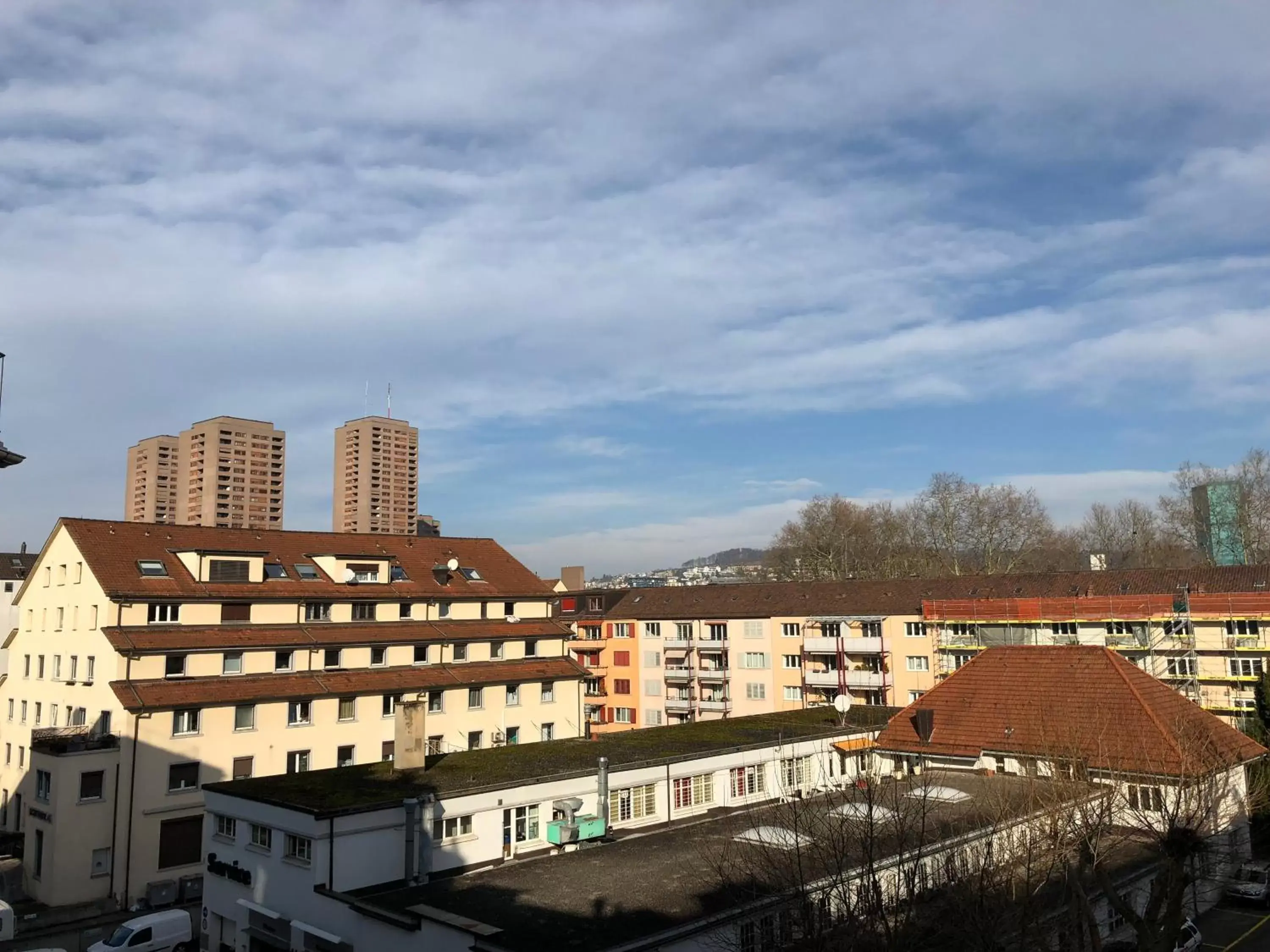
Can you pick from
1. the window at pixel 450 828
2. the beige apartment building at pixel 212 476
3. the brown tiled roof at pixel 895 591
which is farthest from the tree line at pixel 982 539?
the beige apartment building at pixel 212 476

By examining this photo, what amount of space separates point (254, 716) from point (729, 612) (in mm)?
37063

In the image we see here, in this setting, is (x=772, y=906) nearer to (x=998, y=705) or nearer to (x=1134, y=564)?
(x=998, y=705)

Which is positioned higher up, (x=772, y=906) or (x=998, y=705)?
(x=998, y=705)

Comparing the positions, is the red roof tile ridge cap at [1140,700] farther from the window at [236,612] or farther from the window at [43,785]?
the window at [43,785]

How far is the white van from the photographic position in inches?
1229

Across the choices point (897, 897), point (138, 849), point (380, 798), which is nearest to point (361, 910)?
point (380, 798)

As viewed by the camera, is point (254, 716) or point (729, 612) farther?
point (729, 612)

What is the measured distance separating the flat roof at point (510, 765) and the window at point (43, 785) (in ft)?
33.0

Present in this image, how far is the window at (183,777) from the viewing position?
40.5 m

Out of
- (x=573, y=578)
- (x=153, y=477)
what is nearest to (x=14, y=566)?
(x=573, y=578)

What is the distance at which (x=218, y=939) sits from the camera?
28875 mm

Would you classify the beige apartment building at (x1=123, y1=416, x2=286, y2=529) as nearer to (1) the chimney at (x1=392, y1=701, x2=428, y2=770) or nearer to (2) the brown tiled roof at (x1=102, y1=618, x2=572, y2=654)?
(2) the brown tiled roof at (x1=102, y1=618, x2=572, y2=654)

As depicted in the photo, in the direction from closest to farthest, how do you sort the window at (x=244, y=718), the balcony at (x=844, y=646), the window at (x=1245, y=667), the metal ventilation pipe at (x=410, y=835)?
the metal ventilation pipe at (x=410, y=835)
the window at (x=244, y=718)
the window at (x=1245, y=667)
the balcony at (x=844, y=646)

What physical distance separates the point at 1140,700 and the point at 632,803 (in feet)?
54.9
